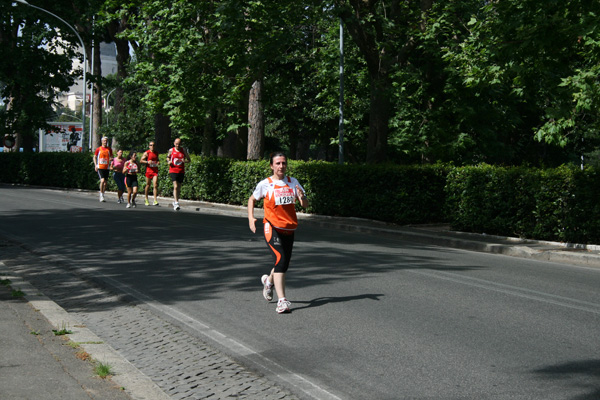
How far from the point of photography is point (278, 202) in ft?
26.5

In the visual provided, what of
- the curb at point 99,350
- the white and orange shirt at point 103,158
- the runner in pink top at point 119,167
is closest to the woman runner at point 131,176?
the runner in pink top at point 119,167

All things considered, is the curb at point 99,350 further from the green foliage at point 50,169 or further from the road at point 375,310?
the green foliage at point 50,169

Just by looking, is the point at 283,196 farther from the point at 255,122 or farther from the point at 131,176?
the point at 255,122

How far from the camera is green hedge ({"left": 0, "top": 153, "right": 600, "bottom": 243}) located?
1416 cm

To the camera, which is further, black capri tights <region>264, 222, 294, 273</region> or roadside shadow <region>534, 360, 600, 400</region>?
black capri tights <region>264, 222, 294, 273</region>

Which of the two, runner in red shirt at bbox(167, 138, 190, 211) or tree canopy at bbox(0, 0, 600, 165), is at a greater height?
tree canopy at bbox(0, 0, 600, 165)

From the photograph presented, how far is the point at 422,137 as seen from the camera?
25578 mm

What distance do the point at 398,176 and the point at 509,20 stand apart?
5.25m

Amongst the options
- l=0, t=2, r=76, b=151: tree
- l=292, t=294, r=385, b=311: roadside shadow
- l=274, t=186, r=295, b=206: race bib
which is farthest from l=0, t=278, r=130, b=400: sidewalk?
l=0, t=2, r=76, b=151: tree

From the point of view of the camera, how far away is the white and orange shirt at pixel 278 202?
26.5ft

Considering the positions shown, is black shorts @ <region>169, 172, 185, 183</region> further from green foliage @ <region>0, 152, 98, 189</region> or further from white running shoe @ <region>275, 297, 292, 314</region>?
white running shoe @ <region>275, 297, 292, 314</region>

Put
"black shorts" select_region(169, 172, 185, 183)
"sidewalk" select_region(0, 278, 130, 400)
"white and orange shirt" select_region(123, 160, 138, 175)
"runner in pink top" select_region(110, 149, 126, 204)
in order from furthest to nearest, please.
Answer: "runner in pink top" select_region(110, 149, 126, 204)
"white and orange shirt" select_region(123, 160, 138, 175)
"black shorts" select_region(169, 172, 185, 183)
"sidewalk" select_region(0, 278, 130, 400)

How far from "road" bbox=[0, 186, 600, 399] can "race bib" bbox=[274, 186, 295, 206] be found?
116 cm

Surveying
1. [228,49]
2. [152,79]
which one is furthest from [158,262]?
[152,79]
